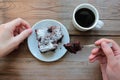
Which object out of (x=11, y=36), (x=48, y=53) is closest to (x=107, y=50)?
(x=48, y=53)

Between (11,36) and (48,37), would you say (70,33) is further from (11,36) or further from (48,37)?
(11,36)

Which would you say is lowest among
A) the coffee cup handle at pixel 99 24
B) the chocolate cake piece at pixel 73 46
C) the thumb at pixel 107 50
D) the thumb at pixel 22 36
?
the thumb at pixel 107 50

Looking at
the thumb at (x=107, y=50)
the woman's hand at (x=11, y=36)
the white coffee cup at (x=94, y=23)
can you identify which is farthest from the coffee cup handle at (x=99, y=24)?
the woman's hand at (x=11, y=36)

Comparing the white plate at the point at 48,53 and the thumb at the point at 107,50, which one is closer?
the thumb at the point at 107,50

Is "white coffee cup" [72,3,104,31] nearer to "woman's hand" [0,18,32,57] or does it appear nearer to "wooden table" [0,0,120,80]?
"wooden table" [0,0,120,80]

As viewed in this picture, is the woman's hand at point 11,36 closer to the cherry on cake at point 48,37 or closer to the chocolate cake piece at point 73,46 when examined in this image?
the cherry on cake at point 48,37

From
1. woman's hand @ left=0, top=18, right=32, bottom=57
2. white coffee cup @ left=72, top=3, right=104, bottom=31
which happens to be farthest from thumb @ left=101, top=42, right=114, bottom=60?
woman's hand @ left=0, top=18, right=32, bottom=57

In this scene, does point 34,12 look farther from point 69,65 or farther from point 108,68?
point 108,68
